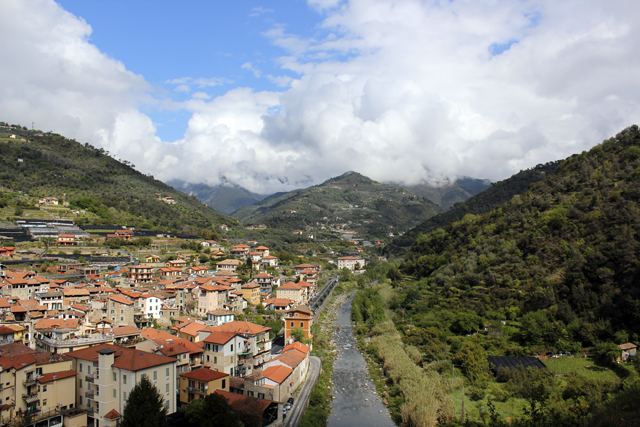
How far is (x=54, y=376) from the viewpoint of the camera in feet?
61.2

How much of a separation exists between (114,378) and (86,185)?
77.0 meters

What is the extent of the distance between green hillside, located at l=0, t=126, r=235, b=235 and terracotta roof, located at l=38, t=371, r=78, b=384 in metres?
53.3

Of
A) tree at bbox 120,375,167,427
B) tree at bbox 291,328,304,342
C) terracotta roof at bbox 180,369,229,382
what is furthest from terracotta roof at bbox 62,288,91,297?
tree at bbox 120,375,167,427

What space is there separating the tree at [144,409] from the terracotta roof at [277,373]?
6.80 metres

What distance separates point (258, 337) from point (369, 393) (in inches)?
327

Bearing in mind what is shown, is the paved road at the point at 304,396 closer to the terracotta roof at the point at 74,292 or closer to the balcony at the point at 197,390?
the balcony at the point at 197,390

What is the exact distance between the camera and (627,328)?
98.6 ft

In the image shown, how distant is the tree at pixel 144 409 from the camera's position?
16.0 metres

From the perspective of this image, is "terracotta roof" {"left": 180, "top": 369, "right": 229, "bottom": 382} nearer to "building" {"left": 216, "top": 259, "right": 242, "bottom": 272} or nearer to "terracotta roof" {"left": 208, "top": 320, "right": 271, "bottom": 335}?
"terracotta roof" {"left": 208, "top": 320, "right": 271, "bottom": 335}

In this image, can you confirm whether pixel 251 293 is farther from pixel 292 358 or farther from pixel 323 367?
pixel 292 358

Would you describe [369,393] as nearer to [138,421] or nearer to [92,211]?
[138,421]

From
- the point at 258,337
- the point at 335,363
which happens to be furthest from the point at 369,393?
the point at 258,337

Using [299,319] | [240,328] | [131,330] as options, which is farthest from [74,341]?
[299,319]

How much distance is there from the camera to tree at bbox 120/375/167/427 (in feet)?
52.5
